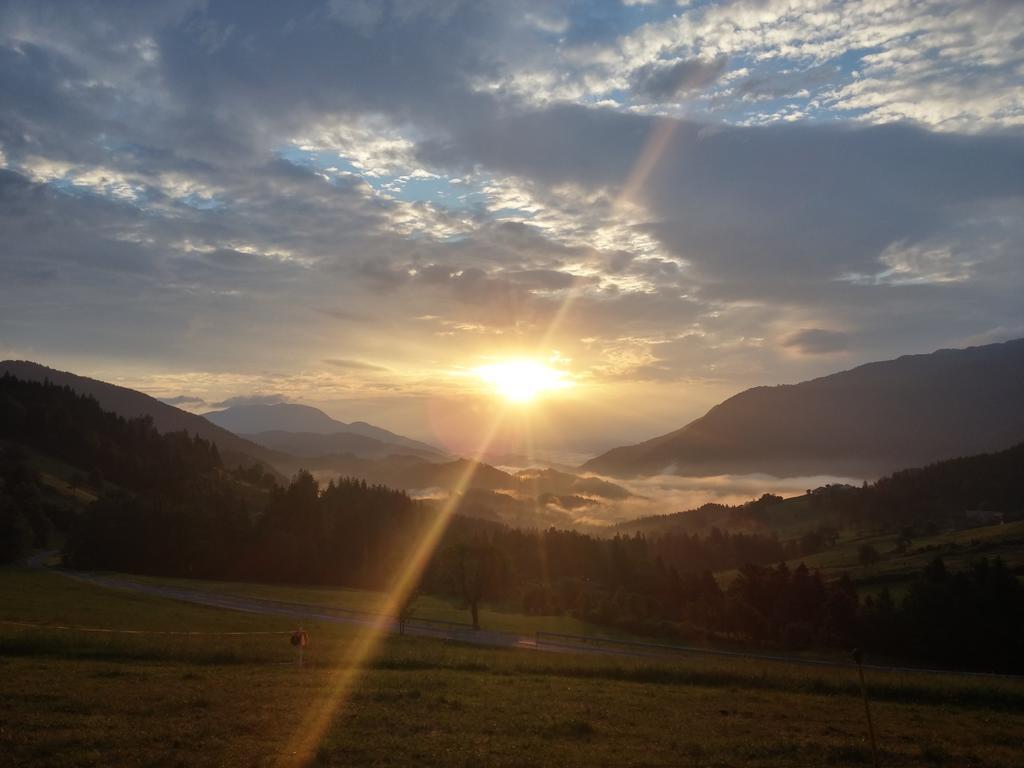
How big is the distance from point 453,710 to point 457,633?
48378 millimetres

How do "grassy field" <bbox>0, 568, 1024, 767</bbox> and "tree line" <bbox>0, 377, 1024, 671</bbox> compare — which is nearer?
"grassy field" <bbox>0, 568, 1024, 767</bbox>

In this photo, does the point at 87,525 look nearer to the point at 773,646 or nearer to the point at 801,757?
the point at 773,646

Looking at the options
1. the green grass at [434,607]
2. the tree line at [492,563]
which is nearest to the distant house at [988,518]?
the tree line at [492,563]

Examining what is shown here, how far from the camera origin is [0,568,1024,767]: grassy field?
56.6 ft

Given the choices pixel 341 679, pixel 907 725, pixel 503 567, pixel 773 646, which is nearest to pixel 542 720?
pixel 341 679

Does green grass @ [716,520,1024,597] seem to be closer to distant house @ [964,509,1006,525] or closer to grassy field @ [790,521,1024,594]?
grassy field @ [790,521,1024,594]

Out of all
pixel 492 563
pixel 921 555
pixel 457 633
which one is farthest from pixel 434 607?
pixel 921 555

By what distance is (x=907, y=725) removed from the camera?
939 inches

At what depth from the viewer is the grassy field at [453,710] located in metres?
17.2

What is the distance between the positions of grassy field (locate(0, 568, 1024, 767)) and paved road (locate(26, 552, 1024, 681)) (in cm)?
2442

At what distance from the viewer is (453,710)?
22.5m

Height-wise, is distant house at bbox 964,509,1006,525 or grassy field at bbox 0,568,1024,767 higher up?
grassy field at bbox 0,568,1024,767

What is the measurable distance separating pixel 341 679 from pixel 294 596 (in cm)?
7195

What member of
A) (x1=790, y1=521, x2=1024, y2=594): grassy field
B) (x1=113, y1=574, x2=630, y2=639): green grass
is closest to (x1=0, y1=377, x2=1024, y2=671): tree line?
(x1=113, y1=574, x2=630, y2=639): green grass
